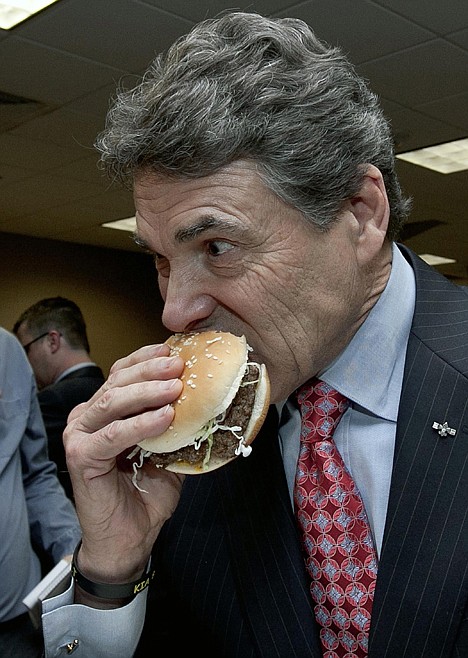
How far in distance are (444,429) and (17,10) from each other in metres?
3.36

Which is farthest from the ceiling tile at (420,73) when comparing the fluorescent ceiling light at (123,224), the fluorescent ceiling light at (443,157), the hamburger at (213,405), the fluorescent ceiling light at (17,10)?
the fluorescent ceiling light at (123,224)

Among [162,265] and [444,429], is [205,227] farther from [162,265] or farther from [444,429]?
[444,429]

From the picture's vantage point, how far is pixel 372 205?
1185 mm

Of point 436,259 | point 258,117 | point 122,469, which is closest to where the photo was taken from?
point 258,117

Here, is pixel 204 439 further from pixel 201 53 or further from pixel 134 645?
pixel 201 53

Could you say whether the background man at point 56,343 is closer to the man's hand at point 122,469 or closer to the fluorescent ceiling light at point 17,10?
the fluorescent ceiling light at point 17,10

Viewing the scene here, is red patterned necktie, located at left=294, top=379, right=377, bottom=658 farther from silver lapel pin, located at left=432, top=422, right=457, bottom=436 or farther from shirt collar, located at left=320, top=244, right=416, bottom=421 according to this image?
silver lapel pin, located at left=432, top=422, right=457, bottom=436

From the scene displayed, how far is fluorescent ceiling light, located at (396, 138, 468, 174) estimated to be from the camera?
5.72 meters

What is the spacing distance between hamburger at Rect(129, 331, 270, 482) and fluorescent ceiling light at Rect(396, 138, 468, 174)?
16.2ft

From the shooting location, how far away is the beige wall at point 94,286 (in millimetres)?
8998

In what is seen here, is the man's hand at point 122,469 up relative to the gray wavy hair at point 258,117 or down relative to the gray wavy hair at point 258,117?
down

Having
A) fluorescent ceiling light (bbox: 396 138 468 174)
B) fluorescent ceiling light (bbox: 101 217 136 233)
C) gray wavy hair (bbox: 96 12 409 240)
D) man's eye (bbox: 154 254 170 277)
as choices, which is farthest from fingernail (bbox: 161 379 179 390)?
fluorescent ceiling light (bbox: 101 217 136 233)

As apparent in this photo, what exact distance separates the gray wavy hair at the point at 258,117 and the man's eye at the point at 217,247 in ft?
0.34

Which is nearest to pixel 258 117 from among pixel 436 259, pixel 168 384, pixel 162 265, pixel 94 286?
pixel 162 265
